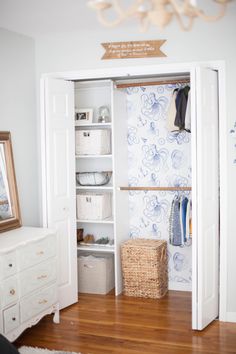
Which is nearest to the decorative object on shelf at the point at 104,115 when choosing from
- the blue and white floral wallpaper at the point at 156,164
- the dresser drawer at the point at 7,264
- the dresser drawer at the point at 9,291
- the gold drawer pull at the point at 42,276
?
the blue and white floral wallpaper at the point at 156,164

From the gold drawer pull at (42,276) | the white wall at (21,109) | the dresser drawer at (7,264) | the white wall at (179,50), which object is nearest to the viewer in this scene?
the dresser drawer at (7,264)

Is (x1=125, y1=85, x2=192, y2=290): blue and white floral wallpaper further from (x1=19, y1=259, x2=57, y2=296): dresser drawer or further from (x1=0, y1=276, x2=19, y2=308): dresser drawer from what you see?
(x1=0, y1=276, x2=19, y2=308): dresser drawer

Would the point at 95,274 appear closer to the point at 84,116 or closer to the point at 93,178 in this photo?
the point at 93,178

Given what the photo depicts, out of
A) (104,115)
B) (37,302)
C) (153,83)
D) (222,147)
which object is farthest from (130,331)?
(153,83)

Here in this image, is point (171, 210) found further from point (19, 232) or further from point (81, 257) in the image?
point (19, 232)

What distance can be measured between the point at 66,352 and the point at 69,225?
1.36 meters

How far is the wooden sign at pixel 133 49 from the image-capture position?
4262 mm

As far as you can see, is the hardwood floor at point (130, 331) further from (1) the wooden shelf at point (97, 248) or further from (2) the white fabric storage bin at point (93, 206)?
(2) the white fabric storage bin at point (93, 206)

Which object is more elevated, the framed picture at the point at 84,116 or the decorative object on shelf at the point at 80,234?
the framed picture at the point at 84,116

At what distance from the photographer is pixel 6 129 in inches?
167

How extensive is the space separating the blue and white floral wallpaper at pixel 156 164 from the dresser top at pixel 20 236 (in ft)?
4.74

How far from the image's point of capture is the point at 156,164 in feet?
Result: 16.8

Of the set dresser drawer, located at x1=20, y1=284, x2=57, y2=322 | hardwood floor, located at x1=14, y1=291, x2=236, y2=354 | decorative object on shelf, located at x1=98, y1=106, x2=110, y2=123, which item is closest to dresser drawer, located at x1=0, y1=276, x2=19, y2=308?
dresser drawer, located at x1=20, y1=284, x2=57, y2=322

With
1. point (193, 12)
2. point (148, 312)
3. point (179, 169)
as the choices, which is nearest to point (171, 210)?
point (179, 169)
